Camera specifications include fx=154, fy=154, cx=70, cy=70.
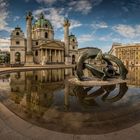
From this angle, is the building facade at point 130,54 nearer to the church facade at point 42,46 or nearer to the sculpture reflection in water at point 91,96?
the church facade at point 42,46

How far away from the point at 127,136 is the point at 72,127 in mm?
1643

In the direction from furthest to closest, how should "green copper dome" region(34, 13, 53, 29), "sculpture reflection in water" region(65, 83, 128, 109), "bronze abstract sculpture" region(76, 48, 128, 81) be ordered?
"green copper dome" region(34, 13, 53, 29)
"bronze abstract sculpture" region(76, 48, 128, 81)
"sculpture reflection in water" region(65, 83, 128, 109)

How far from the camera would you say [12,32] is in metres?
71.2

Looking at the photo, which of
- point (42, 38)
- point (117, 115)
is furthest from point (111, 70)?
point (42, 38)

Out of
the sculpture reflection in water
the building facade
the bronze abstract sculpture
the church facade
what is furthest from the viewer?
the building facade

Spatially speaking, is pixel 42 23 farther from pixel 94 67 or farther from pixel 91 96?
pixel 91 96

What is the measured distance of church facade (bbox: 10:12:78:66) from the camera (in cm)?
7138

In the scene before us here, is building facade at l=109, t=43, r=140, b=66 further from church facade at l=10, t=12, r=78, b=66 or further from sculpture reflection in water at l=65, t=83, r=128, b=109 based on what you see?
sculpture reflection in water at l=65, t=83, r=128, b=109

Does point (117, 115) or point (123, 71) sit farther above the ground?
point (123, 71)

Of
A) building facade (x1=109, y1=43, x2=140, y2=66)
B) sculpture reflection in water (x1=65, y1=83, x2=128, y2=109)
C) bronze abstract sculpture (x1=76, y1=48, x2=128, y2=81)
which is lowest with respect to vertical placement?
sculpture reflection in water (x1=65, y1=83, x2=128, y2=109)

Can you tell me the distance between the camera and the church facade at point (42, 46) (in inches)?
2810

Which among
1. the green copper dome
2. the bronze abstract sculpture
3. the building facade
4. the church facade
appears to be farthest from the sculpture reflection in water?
the building facade

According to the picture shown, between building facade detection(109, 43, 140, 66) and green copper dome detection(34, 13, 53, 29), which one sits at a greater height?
green copper dome detection(34, 13, 53, 29)

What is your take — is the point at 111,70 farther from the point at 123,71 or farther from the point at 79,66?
the point at 79,66
